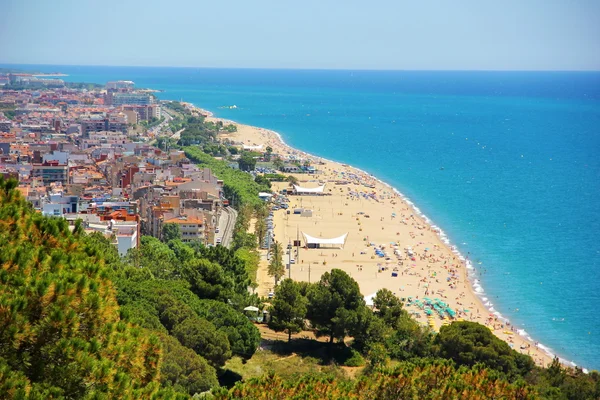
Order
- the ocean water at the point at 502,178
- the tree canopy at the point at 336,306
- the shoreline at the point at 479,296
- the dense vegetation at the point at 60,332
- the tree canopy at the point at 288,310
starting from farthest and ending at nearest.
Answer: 1. the ocean water at the point at 502,178
2. the shoreline at the point at 479,296
3. the tree canopy at the point at 288,310
4. the tree canopy at the point at 336,306
5. the dense vegetation at the point at 60,332

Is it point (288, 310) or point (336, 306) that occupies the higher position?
point (336, 306)

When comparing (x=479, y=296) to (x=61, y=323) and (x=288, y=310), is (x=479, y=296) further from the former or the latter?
(x=61, y=323)

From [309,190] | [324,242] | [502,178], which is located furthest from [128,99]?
[324,242]

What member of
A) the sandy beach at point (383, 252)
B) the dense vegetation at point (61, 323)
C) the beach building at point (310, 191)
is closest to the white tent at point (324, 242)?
the sandy beach at point (383, 252)

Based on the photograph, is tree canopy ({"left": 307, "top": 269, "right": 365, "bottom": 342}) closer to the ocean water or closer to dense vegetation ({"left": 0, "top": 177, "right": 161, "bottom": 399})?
the ocean water

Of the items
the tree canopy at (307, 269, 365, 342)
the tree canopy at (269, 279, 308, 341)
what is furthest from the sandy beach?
the tree canopy at (269, 279, 308, 341)

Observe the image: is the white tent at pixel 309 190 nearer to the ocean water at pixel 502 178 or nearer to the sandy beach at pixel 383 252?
the sandy beach at pixel 383 252

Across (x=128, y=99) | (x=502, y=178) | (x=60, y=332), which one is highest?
(x=128, y=99)
